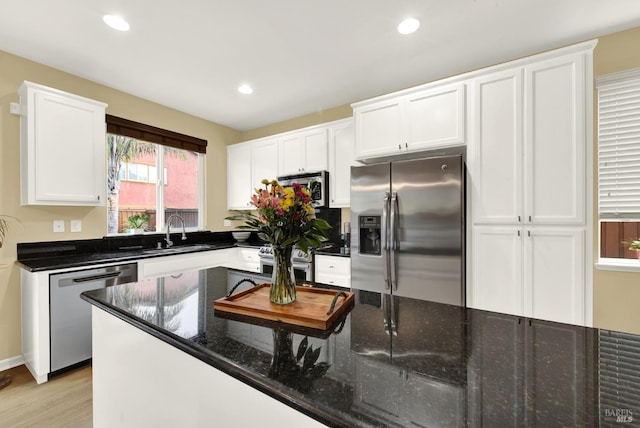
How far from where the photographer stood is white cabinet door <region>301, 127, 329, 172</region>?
345 centimetres

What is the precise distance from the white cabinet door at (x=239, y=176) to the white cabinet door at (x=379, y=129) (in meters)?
Result: 1.91

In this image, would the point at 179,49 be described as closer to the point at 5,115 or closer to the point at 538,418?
the point at 5,115

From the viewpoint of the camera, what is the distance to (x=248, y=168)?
13.7 ft

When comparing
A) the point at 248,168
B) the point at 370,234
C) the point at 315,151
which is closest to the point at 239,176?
the point at 248,168

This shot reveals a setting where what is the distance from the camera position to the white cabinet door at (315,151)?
345cm

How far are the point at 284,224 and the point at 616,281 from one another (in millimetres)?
2734

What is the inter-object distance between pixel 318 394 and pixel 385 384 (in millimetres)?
155

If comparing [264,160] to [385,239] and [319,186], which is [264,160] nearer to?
[319,186]

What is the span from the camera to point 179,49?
2.41m

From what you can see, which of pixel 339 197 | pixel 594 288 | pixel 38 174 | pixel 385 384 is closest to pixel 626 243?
pixel 594 288

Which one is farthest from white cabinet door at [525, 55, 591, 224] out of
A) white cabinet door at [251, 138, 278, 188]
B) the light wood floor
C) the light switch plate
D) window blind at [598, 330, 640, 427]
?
the light switch plate

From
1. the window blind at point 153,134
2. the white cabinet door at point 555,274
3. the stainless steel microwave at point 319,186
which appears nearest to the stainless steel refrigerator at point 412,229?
the white cabinet door at point 555,274

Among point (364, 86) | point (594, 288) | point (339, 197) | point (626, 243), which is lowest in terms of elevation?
point (594, 288)

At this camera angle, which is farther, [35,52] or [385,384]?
[35,52]
